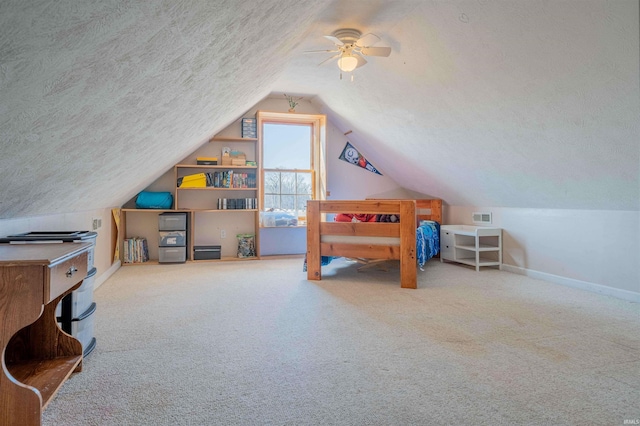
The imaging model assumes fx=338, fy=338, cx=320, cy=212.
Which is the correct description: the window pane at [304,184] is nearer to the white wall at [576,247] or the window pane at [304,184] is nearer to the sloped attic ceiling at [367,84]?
the sloped attic ceiling at [367,84]

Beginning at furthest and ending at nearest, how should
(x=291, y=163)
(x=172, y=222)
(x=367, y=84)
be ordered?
(x=291, y=163) → (x=172, y=222) → (x=367, y=84)

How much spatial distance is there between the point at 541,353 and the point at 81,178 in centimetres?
281

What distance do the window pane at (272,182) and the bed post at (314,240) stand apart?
6.00 ft

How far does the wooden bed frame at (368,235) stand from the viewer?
3240mm

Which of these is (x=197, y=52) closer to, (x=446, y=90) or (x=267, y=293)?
(x=267, y=293)

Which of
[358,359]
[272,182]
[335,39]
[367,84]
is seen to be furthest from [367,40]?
[272,182]

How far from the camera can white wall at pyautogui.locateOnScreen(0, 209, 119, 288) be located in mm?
1944

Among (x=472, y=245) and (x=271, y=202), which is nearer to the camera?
(x=472, y=245)

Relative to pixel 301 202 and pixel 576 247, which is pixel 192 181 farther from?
pixel 576 247

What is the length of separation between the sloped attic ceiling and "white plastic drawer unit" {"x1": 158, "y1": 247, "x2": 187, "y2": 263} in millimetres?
1538

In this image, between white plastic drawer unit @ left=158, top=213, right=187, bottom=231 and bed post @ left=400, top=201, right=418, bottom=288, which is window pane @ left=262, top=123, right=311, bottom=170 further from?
bed post @ left=400, top=201, right=418, bottom=288

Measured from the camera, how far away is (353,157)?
18.0ft

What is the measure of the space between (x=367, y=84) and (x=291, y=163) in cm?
200

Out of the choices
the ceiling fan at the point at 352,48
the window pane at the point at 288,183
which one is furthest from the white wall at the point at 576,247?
the window pane at the point at 288,183
